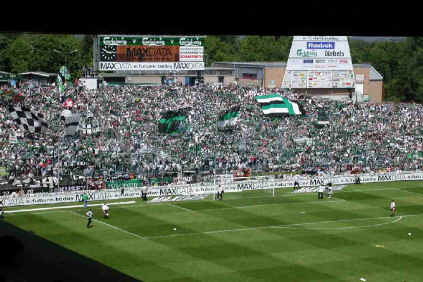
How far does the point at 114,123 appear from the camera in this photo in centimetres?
5997

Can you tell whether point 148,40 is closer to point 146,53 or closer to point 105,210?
point 146,53

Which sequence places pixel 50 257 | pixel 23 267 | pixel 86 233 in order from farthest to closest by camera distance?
1. pixel 86 233
2. pixel 50 257
3. pixel 23 267

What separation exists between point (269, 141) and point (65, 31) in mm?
46011

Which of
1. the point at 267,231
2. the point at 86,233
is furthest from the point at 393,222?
the point at 86,233

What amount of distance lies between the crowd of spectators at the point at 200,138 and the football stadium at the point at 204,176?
0.15 meters

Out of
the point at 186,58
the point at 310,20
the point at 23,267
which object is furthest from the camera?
the point at 186,58

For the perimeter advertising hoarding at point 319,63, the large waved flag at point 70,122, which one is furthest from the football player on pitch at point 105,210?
the perimeter advertising hoarding at point 319,63

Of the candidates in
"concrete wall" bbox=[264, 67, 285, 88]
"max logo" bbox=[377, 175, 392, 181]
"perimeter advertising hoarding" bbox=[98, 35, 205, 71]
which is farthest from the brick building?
"max logo" bbox=[377, 175, 392, 181]

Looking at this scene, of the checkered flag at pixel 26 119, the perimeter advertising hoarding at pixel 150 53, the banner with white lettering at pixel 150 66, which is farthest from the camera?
the banner with white lettering at pixel 150 66

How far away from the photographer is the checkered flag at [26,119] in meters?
53.6

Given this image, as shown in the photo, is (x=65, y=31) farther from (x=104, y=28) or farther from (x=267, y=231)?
(x=267, y=231)

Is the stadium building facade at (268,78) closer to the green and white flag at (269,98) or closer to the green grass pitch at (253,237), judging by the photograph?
the green and white flag at (269,98)

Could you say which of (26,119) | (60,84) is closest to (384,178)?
(60,84)

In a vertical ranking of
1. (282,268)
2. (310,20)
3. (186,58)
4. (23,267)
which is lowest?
(282,268)
